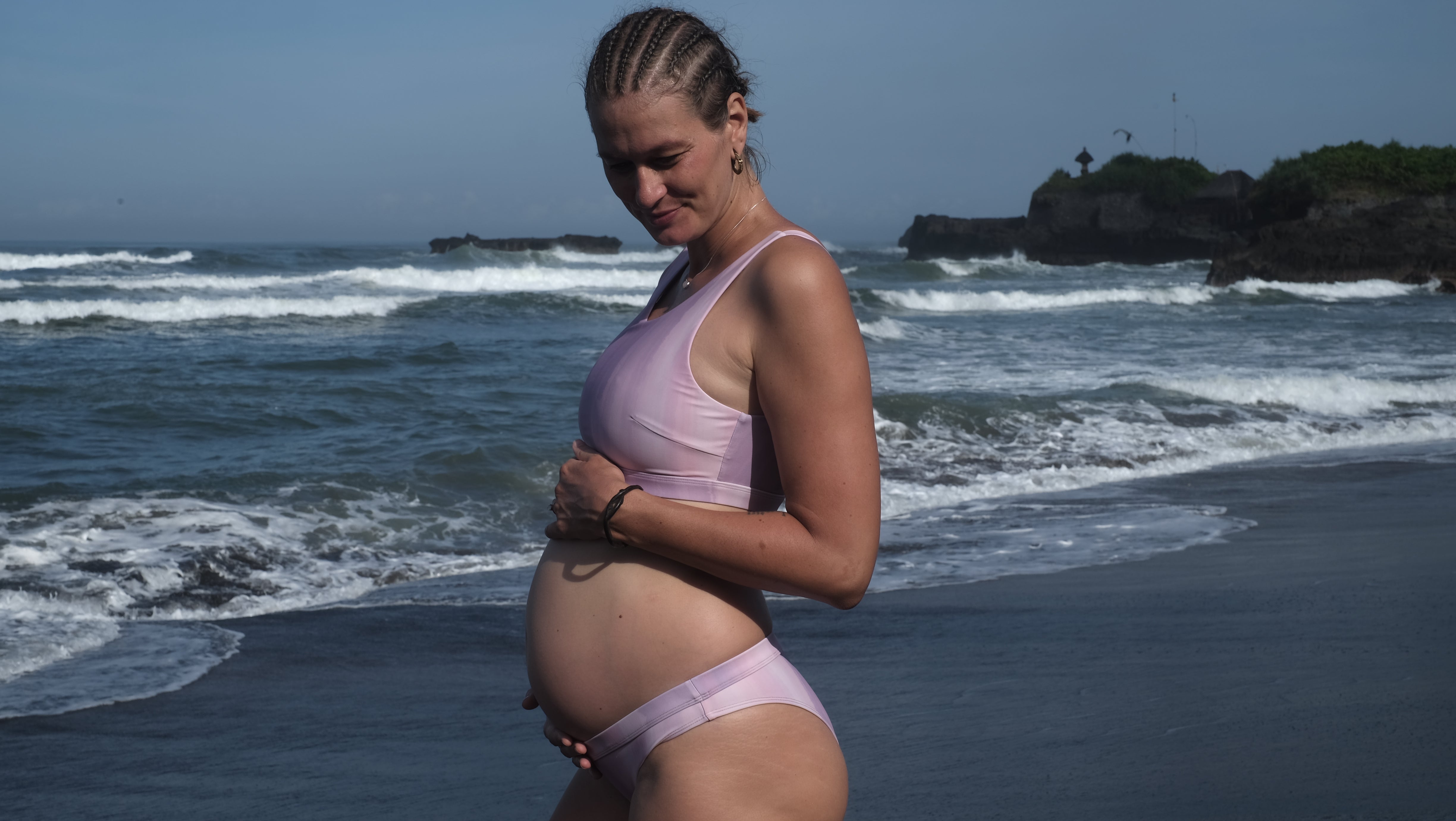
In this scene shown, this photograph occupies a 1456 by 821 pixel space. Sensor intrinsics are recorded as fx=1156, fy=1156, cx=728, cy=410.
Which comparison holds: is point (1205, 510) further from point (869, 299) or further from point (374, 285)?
point (374, 285)

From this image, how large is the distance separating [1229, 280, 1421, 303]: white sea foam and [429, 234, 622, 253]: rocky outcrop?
43.0 m

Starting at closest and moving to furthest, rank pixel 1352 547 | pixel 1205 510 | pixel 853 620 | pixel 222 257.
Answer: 1. pixel 853 620
2. pixel 1352 547
3. pixel 1205 510
4. pixel 222 257

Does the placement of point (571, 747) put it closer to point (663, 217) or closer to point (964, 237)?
point (663, 217)

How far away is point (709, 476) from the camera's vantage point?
145cm

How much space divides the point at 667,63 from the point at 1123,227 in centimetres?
6251

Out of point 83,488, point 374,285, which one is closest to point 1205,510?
point 83,488

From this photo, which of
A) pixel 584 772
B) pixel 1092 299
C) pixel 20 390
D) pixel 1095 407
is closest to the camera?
pixel 584 772

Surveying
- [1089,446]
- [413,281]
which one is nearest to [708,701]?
[1089,446]

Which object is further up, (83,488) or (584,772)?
(584,772)

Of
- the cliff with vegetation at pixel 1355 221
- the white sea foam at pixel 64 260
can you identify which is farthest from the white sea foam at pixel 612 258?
the cliff with vegetation at pixel 1355 221

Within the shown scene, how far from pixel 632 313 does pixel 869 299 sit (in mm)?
7234

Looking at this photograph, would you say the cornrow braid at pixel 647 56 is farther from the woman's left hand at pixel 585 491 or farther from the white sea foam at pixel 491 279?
the white sea foam at pixel 491 279

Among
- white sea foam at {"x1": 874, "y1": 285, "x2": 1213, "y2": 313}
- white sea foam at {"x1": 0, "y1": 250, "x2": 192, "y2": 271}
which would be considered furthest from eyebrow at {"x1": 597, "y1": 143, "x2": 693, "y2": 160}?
white sea foam at {"x1": 0, "y1": 250, "x2": 192, "y2": 271}

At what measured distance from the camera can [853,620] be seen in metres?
5.02
